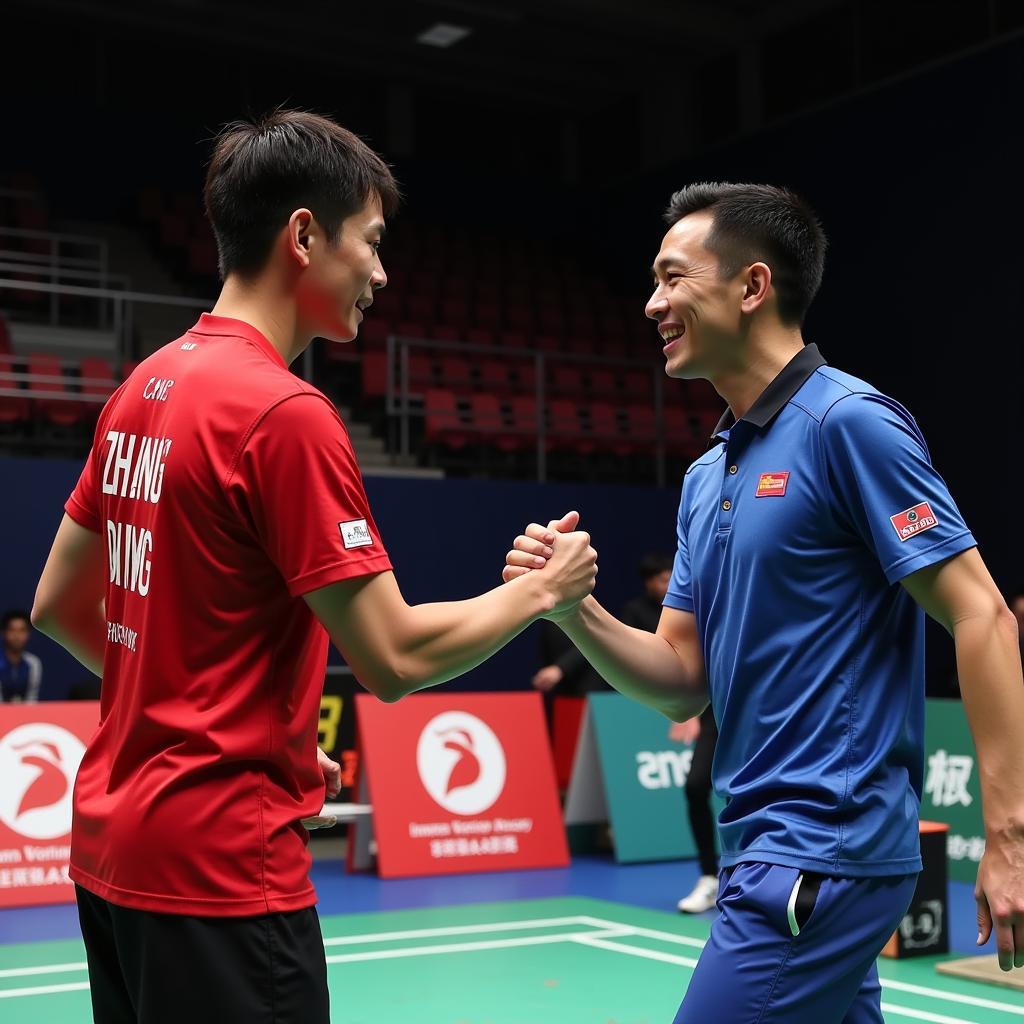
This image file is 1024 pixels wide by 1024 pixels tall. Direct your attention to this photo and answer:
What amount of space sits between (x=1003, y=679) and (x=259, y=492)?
1.23 m

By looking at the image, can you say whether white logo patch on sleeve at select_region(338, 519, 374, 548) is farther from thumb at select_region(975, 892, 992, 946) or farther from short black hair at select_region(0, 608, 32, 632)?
short black hair at select_region(0, 608, 32, 632)

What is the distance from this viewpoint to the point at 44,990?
20.2ft

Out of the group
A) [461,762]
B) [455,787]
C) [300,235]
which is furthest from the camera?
[461,762]

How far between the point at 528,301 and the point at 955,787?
1064 cm

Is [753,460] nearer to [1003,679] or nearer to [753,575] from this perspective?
[753,575]

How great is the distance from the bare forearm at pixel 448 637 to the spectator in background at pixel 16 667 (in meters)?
9.19

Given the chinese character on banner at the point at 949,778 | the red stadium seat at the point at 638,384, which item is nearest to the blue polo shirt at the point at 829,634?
the chinese character on banner at the point at 949,778

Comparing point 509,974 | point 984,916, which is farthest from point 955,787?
point 984,916

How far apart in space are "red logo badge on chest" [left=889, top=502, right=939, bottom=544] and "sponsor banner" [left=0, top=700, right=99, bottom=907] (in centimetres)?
655

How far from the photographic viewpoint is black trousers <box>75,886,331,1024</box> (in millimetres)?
2062

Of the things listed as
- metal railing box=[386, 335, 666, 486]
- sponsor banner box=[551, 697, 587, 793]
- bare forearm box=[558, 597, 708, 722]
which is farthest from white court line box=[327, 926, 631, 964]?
A: metal railing box=[386, 335, 666, 486]

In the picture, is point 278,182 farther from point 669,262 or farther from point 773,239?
point 773,239

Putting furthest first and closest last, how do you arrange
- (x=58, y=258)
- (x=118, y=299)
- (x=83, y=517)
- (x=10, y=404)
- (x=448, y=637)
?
1. (x=58, y=258)
2. (x=118, y=299)
3. (x=10, y=404)
4. (x=83, y=517)
5. (x=448, y=637)

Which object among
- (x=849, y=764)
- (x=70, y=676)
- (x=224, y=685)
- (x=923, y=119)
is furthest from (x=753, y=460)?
(x=923, y=119)
